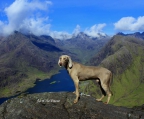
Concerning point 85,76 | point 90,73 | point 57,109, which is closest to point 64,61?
point 85,76

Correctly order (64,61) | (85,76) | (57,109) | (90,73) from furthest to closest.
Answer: (85,76) < (90,73) < (64,61) < (57,109)

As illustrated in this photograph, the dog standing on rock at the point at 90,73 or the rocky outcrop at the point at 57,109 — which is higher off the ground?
the dog standing on rock at the point at 90,73

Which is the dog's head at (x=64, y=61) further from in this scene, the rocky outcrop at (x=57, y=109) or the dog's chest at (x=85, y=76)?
the rocky outcrop at (x=57, y=109)

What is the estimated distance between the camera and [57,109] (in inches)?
892

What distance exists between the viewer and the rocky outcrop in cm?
2148

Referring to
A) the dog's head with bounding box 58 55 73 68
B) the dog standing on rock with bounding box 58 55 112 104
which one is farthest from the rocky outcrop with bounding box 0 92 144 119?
the dog's head with bounding box 58 55 73 68

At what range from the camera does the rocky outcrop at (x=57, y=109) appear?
21.5 metres

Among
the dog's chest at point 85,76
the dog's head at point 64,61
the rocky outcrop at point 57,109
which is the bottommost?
the rocky outcrop at point 57,109

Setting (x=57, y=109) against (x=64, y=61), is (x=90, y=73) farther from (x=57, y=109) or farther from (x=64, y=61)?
(x=57, y=109)

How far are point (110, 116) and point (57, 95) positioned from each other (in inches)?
292

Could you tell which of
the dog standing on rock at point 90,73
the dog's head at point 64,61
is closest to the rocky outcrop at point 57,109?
the dog standing on rock at point 90,73

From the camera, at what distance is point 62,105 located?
2350 cm

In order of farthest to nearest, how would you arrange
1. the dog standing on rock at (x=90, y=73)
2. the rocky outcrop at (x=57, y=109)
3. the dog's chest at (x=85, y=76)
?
the dog's chest at (x=85, y=76) → the dog standing on rock at (x=90, y=73) → the rocky outcrop at (x=57, y=109)

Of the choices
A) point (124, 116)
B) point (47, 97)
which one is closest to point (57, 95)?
point (47, 97)
